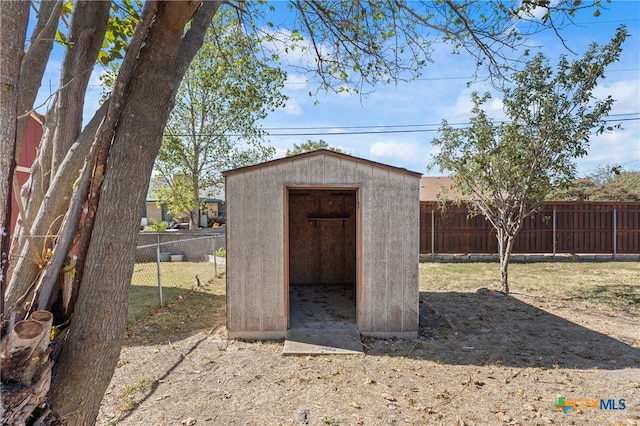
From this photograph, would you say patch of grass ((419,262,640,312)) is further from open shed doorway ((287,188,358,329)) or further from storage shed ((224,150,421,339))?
storage shed ((224,150,421,339))

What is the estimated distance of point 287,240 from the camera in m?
4.70

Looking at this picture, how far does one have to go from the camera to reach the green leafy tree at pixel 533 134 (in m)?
6.11

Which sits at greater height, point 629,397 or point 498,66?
point 498,66

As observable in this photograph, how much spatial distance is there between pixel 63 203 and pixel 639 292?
9.58 meters

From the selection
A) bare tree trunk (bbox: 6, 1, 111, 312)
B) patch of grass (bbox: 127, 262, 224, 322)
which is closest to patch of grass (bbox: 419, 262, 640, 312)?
patch of grass (bbox: 127, 262, 224, 322)

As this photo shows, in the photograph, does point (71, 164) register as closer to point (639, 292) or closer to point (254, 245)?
point (254, 245)

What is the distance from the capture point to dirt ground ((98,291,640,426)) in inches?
110

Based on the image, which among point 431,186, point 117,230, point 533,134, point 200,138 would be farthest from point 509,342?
point 431,186


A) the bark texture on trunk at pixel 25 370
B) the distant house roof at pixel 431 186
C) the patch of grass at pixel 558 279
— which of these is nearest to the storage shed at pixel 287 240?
the patch of grass at pixel 558 279

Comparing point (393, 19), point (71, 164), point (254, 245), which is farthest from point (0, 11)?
point (254, 245)

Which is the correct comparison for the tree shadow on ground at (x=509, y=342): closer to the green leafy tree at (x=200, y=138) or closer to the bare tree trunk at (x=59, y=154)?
the bare tree trunk at (x=59, y=154)

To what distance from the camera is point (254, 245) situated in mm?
4629

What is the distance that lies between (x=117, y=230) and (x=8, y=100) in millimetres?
513

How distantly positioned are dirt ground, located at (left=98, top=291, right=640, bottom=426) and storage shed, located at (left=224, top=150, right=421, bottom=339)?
0.33m
